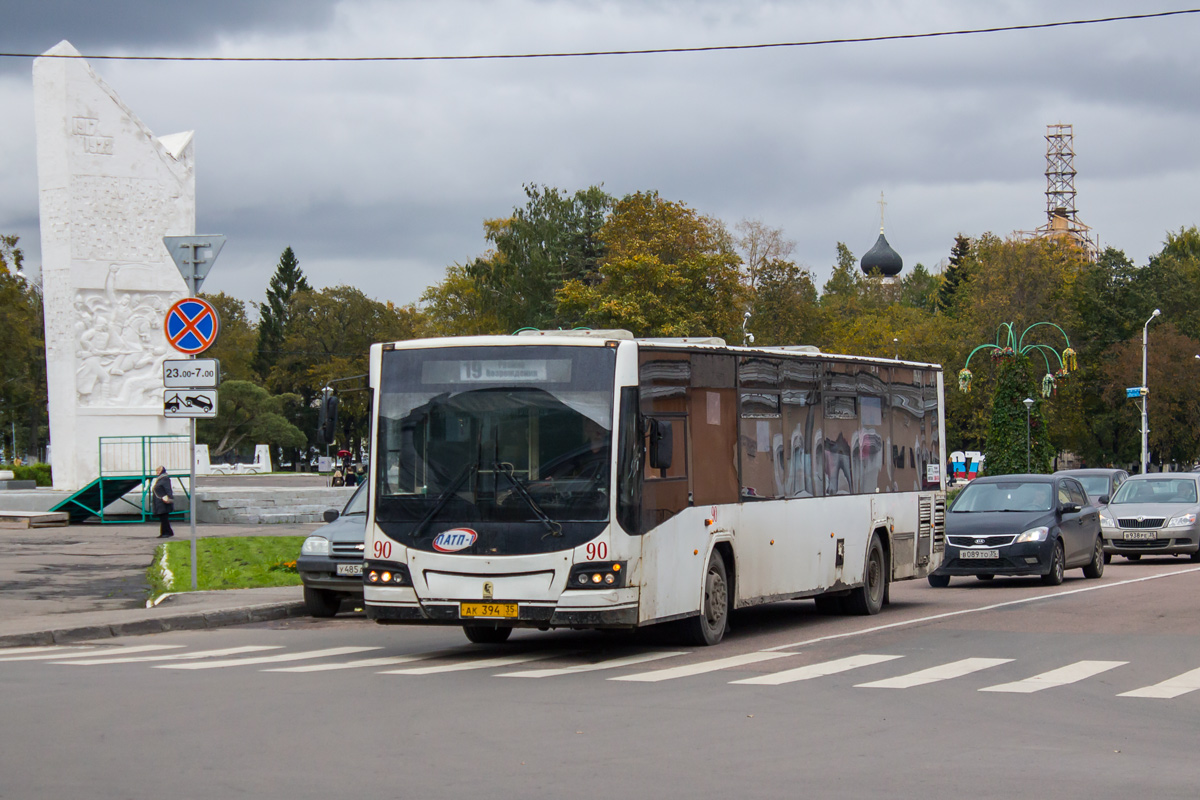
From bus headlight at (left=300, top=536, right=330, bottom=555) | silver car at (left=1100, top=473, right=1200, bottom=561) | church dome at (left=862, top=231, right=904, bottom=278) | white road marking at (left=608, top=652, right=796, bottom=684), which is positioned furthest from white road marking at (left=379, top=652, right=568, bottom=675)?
church dome at (left=862, top=231, right=904, bottom=278)

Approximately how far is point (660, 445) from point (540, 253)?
70132mm

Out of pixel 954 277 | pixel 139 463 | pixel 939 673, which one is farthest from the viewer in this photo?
pixel 954 277

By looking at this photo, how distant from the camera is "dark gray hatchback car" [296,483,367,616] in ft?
56.9

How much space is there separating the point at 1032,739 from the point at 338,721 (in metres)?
4.31

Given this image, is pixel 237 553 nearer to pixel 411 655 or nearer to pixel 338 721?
pixel 411 655

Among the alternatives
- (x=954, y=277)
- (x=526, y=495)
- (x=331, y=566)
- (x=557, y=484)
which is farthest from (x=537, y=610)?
(x=954, y=277)

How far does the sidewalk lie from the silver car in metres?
16.5

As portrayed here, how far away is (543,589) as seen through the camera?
12164mm

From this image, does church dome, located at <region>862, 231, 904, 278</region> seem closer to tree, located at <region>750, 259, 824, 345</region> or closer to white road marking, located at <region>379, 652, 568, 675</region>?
tree, located at <region>750, 259, 824, 345</region>

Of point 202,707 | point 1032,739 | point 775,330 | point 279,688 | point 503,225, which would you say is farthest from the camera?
point 503,225

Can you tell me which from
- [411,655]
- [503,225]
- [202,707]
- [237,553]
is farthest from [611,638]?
[503,225]

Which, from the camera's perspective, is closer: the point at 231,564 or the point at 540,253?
the point at 231,564

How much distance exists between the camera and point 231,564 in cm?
2430

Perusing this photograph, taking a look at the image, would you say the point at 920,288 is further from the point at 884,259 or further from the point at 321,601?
the point at 321,601
